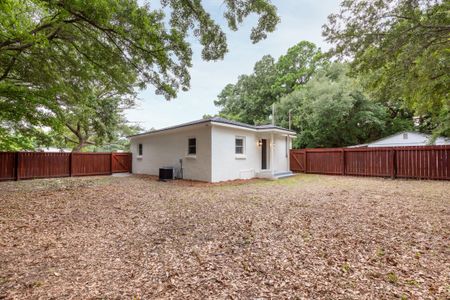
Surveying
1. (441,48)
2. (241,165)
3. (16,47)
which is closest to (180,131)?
(241,165)

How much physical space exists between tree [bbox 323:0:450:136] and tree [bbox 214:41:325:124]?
19.6 m

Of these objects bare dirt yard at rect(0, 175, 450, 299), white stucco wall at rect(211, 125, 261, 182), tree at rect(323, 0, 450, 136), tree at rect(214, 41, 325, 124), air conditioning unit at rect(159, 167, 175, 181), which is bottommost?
bare dirt yard at rect(0, 175, 450, 299)

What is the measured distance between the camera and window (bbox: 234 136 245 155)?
1138 cm

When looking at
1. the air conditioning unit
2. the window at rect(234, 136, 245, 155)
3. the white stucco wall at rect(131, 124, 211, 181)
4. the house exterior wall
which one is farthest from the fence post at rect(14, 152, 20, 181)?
the house exterior wall

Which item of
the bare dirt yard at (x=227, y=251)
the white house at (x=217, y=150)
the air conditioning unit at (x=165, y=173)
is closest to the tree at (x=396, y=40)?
the bare dirt yard at (x=227, y=251)

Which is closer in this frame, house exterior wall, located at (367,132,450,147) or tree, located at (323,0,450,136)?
tree, located at (323,0,450,136)

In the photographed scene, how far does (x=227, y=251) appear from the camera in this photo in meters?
3.05

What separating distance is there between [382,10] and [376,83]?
252 cm

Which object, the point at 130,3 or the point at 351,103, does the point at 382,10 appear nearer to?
the point at 130,3

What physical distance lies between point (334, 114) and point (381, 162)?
7540mm

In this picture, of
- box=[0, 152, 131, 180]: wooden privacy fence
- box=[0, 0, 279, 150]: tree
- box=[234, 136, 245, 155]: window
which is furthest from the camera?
box=[234, 136, 245, 155]: window

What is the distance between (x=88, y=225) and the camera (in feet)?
13.9

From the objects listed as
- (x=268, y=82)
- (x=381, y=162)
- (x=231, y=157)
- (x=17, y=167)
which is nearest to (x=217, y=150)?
(x=231, y=157)

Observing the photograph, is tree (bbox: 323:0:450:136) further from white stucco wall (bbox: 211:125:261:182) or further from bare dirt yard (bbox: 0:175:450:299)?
white stucco wall (bbox: 211:125:261:182)
